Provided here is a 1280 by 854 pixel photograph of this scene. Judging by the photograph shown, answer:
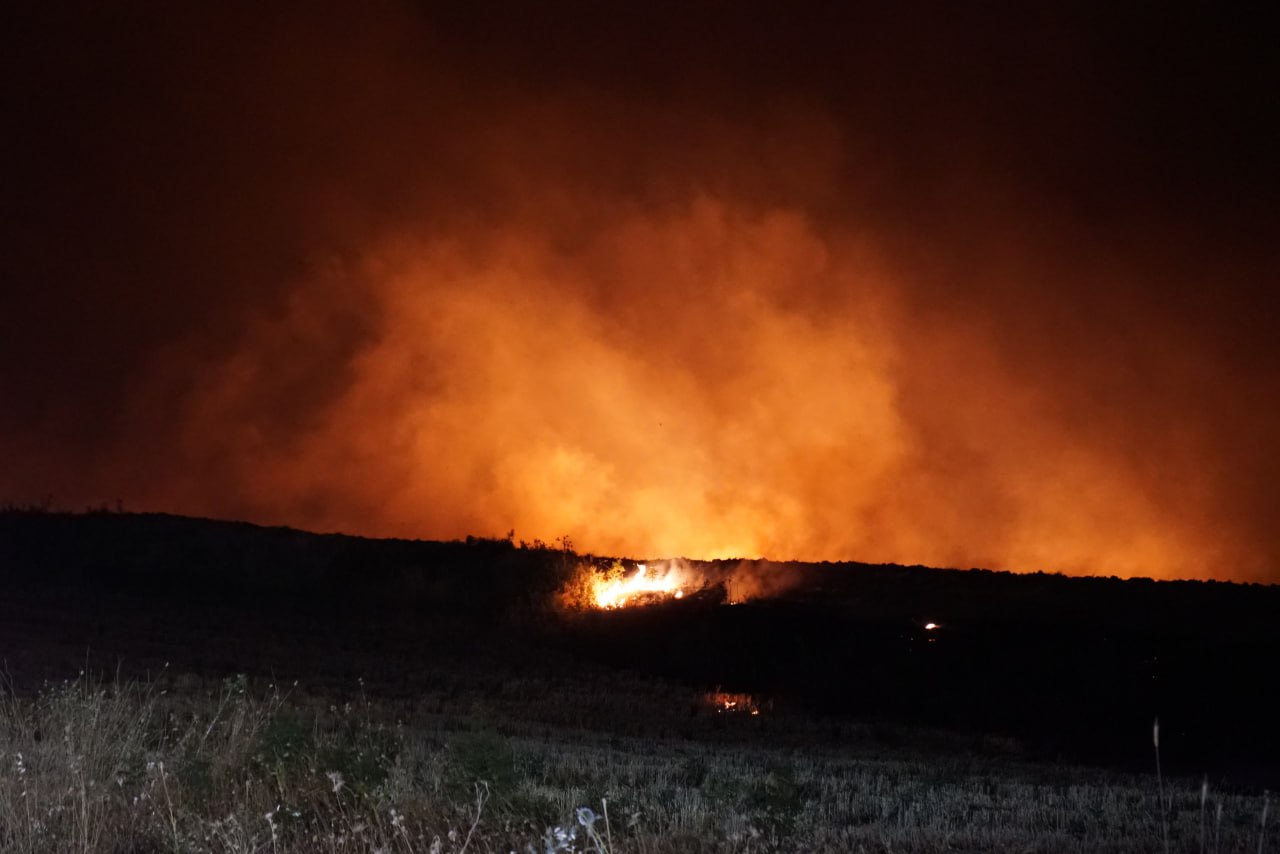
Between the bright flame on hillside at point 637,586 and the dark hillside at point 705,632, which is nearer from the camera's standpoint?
the dark hillside at point 705,632

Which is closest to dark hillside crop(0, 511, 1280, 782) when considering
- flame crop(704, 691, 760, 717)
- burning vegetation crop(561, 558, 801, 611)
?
burning vegetation crop(561, 558, 801, 611)

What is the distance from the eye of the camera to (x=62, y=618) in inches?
1035

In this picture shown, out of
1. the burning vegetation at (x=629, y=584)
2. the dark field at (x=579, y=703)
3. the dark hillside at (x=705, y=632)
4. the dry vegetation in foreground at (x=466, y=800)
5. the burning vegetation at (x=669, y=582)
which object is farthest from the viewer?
the burning vegetation at (x=629, y=584)

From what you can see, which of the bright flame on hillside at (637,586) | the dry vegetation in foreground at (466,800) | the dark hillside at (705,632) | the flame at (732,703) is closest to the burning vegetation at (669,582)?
the bright flame on hillside at (637,586)

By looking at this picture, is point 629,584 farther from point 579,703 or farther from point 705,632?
point 579,703

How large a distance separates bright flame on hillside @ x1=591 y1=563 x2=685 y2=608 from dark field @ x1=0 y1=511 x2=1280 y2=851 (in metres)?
1.05

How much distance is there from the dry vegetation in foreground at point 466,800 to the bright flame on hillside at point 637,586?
2013 centimetres

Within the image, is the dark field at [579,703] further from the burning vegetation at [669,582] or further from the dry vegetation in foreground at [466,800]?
the burning vegetation at [669,582]

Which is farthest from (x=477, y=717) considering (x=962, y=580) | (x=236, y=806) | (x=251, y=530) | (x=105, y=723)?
(x=251, y=530)

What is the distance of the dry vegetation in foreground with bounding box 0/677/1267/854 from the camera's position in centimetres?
764

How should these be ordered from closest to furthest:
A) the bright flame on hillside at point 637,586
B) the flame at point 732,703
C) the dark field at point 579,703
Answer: the dark field at point 579,703
the flame at point 732,703
the bright flame on hillside at point 637,586

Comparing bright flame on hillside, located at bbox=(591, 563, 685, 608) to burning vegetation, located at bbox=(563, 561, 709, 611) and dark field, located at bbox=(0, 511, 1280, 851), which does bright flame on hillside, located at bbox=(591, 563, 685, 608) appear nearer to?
burning vegetation, located at bbox=(563, 561, 709, 611)

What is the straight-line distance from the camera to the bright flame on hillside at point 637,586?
108 ft

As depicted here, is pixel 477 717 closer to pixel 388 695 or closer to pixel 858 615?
pixel 388 695
